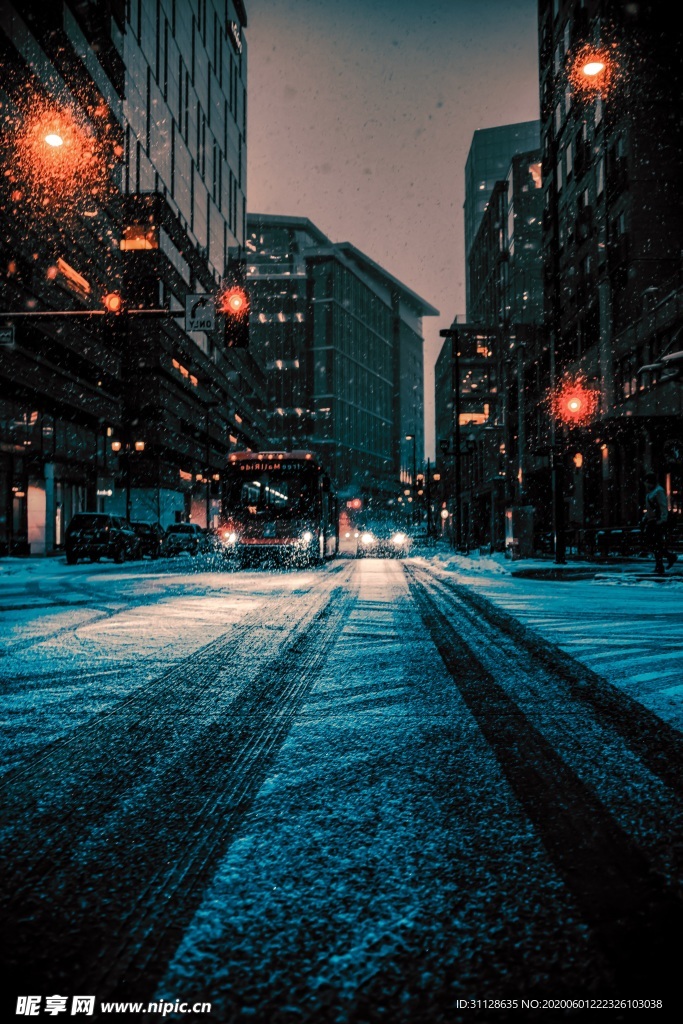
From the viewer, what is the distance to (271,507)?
23.4 metres

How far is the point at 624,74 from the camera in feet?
119

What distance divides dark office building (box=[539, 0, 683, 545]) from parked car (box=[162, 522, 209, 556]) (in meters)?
22.0

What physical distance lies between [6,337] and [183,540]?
2832 centimetres

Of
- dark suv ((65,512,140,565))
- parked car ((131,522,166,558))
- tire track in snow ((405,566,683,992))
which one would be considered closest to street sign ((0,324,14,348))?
dark suv ((65,512,140,565))

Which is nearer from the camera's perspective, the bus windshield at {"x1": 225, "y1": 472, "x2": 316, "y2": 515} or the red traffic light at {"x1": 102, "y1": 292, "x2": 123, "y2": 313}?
the red traffic light at {"x1": 102, "y1": 292, "x2": 123, "y2": 313}

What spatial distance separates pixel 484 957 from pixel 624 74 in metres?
43.4

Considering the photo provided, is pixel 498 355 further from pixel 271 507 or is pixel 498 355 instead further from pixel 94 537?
pixel 271 507

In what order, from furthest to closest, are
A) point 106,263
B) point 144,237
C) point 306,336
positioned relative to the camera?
point 306,336
point 144,237
point 106,263

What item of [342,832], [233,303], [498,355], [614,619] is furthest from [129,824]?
[498,355]

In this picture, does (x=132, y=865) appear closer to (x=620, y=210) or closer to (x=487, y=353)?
(x=620, y=210)

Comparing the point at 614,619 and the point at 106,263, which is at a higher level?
the point at 106,263

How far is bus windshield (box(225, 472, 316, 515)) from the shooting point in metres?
23.4

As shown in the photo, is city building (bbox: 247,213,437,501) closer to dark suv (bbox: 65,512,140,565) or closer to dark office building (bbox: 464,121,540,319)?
dark office building (bbox: 464,121,540,319)

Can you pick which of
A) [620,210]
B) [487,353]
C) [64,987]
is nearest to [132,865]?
[64,987]
